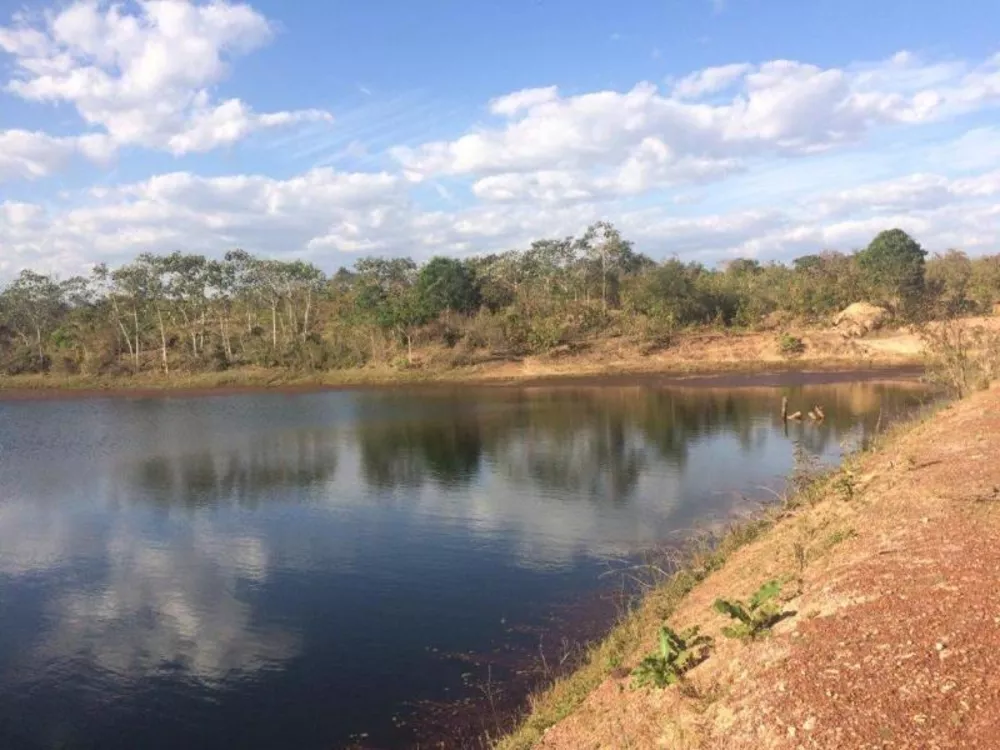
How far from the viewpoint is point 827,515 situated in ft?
44.2

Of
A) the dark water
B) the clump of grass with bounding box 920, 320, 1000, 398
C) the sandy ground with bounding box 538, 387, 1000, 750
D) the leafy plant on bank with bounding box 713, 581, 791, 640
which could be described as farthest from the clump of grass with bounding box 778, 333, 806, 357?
the leafy plant on bank with bounding box 713, 581, 791, 640

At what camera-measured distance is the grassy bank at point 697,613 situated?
26.0ft

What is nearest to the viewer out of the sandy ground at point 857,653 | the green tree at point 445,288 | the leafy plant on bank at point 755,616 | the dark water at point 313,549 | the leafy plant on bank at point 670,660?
the sandy ground at point 857,653

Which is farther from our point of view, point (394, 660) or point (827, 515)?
point (827, 515)

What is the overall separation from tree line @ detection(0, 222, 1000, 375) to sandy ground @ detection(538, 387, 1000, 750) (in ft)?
150

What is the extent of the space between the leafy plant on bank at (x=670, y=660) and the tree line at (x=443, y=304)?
47.9 meters

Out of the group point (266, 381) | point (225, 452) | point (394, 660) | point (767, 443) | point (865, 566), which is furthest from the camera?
point (266, 381)

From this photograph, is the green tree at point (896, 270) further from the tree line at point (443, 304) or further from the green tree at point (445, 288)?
the green tree at point (445, 288)

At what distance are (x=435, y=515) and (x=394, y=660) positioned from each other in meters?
8.27

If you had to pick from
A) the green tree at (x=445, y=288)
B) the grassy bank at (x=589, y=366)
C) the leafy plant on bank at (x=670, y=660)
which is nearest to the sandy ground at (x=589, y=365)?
the grassy bank at (x=589, y=366)

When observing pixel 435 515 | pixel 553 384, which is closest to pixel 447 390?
pixel 553 384

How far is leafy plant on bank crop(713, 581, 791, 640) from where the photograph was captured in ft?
28.5

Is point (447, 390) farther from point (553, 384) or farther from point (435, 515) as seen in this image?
point (435, 515)

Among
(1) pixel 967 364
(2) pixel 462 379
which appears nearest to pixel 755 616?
(1) pixel 967 364
